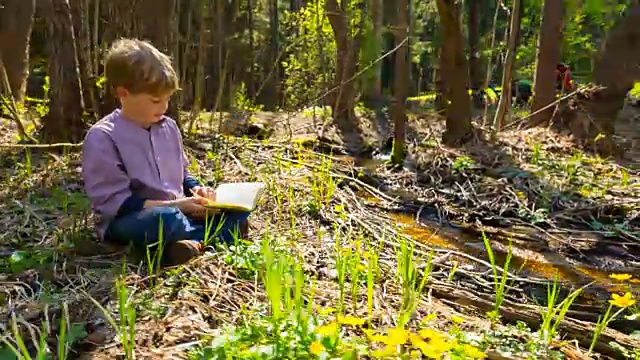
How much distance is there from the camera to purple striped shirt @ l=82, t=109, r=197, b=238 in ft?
7.57

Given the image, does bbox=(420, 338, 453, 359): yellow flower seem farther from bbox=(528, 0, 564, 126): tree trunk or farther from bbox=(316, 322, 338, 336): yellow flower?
bbox=(528, 0, 564, 126): tree trunk

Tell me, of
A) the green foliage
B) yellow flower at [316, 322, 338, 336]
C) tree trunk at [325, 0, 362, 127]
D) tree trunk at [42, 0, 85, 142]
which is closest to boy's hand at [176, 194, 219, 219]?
yellow flower at [316, 322, 338, 336]

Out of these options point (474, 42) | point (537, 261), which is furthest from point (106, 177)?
point (474, 42)

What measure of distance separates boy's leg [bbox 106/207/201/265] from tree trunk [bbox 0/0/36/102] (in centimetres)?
476

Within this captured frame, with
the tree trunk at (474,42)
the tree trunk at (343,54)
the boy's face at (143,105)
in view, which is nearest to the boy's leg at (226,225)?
the boy's face at (143,105)

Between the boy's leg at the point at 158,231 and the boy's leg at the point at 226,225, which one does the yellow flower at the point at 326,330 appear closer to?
the boy's leg at the point at 158,231

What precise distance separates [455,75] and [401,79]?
2.93ft

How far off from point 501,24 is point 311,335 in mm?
16124

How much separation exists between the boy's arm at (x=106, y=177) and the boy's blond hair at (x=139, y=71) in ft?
0.78

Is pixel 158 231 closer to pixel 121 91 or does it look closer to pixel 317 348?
pixel 121 91

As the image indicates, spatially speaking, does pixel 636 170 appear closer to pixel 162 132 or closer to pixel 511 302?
pixel 511 302

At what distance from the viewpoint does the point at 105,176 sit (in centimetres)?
232

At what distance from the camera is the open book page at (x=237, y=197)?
7.97 feet

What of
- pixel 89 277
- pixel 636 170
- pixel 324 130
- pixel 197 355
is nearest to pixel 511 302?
pixel 197 355
